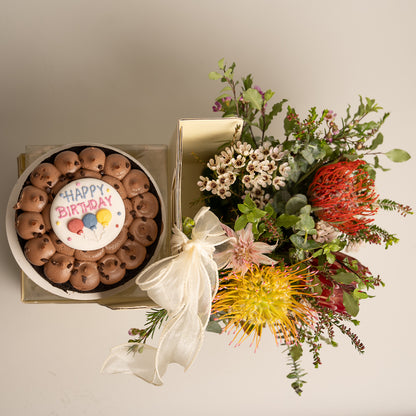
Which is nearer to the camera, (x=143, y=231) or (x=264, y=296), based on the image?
(x=264, y=296)

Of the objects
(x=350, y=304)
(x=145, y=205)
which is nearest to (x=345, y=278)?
(x=350, y=304)

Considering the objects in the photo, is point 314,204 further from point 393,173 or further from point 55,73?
point 55,73

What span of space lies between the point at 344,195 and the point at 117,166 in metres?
0.41

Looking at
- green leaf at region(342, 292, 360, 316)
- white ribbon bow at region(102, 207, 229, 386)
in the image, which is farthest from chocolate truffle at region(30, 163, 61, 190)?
green leaf at region(342, 292, 360, 316)

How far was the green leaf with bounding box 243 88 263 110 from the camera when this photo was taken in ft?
2.58

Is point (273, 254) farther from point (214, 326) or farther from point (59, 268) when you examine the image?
point (59, 268)

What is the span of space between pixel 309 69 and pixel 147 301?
0.71m

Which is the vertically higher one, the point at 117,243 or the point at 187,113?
the point at 187,113

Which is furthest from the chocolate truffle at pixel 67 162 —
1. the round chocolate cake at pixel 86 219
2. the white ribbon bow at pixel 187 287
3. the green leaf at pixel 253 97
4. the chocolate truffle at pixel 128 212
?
the green leaf at pixel 253 97

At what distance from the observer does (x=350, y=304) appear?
2.42 feet

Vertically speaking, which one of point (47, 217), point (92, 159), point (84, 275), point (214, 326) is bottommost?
point (214, 326)

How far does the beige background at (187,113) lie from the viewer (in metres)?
1.05

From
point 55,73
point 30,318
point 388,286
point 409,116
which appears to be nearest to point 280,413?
point 388,286

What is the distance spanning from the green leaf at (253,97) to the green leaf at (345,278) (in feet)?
1.08
